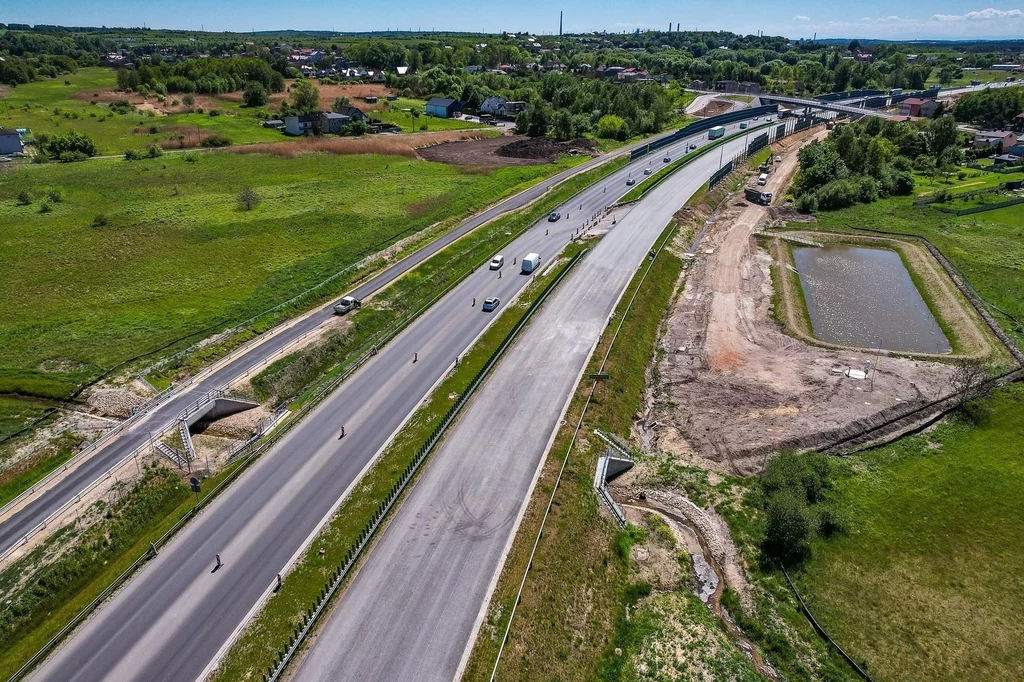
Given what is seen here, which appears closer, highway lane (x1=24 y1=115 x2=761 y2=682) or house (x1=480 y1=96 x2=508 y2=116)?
highway lane (x1=24 y1=115 x2=761 y2=682)

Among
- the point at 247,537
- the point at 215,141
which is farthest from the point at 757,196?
the point at 215,141

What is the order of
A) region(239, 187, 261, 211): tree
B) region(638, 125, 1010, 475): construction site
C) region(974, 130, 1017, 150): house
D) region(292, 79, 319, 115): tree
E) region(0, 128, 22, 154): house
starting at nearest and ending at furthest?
region(638, 125, 1010, 475): construction site → region(239, 187, 261, 211): tree → region(0, 128, 22, 154): house → region(974, 130, 1017, 150): house → region(292, 79, 319, 115): tree

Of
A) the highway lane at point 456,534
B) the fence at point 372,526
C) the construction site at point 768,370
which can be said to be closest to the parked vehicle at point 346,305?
the fence at point 372,526

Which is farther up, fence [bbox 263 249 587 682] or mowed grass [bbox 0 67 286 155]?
mowed grass [bbox 0 67 286 155]

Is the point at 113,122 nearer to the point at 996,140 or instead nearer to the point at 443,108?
the point at 443,108

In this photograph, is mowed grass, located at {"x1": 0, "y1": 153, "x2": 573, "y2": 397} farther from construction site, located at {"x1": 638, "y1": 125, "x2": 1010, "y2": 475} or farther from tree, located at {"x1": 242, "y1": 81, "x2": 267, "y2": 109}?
tree, located at {"x1": 242, "y1": 81, "x2": 267, "y2": 109}

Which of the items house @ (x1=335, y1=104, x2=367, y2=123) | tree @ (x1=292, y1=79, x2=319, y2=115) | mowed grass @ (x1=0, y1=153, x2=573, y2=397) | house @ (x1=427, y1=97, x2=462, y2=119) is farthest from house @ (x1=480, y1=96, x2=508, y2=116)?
mowed grass @ (x1=0, y1=153, x2=573, y2=397)
